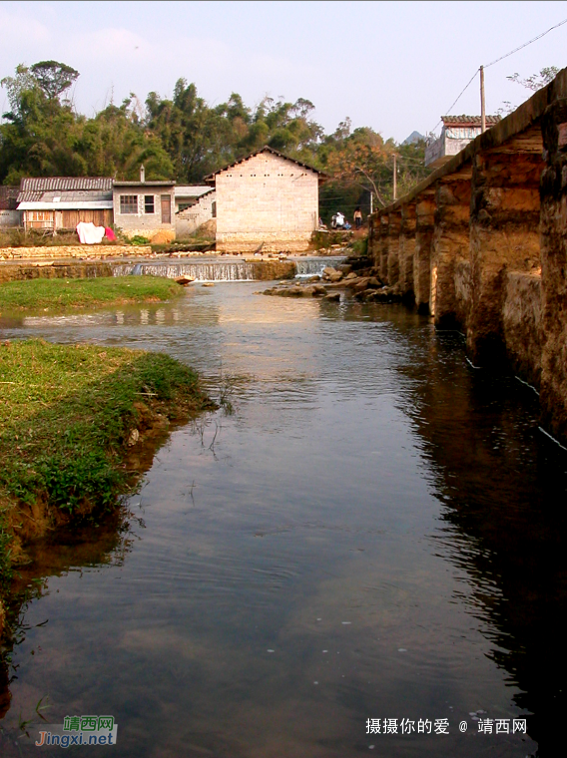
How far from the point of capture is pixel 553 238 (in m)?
5.80

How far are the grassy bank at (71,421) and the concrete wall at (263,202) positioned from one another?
33.4 metres

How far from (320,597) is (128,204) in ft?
142

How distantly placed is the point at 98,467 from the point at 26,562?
3.05 ft

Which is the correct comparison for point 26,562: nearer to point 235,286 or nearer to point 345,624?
point 345,624

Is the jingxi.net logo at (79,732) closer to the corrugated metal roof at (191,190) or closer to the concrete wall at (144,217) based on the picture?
the concrete wall at (144,217)

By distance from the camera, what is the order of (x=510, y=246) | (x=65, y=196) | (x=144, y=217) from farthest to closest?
(x=65, y=196)
(x=144, y=217)
(x=510, y=246)

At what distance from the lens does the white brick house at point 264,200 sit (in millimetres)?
41500

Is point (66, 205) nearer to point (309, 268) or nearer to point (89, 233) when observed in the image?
point (89, 233)

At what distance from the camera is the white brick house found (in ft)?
136

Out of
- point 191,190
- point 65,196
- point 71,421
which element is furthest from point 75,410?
point 191,190

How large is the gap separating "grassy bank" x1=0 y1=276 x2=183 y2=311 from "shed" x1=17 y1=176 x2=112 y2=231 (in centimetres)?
2394

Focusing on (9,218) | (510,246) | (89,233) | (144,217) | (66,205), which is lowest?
(510,246)

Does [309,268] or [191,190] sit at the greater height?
[191,190]

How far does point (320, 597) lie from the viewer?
3.72 metres
